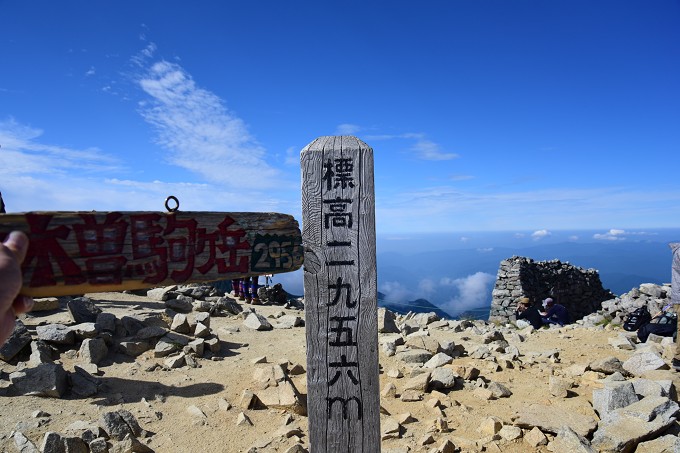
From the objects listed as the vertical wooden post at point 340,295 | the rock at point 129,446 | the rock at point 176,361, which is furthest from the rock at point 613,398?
the rock at point 176,361

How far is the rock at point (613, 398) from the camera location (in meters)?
4.66

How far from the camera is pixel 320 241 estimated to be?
221 centimetres

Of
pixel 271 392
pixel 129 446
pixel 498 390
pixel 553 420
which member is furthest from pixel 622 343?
pixel 129 446

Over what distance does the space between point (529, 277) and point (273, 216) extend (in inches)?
767

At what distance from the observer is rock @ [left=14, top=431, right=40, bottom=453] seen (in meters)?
3.75

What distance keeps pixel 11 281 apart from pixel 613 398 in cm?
582

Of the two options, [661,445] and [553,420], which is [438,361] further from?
[661,445]

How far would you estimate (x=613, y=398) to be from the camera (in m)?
4.71

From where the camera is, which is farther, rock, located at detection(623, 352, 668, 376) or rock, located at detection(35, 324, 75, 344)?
rock, located at detection(35, 324, 75, 344)

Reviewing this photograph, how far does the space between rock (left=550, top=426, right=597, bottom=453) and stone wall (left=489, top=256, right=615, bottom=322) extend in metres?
14.2

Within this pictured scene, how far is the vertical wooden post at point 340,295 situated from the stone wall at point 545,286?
55.5 feet

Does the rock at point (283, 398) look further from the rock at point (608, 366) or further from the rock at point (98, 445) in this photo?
the rock at point (608, 366)

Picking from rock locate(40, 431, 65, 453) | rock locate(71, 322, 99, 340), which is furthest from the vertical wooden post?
rock locate(71, 322, 99, 340)

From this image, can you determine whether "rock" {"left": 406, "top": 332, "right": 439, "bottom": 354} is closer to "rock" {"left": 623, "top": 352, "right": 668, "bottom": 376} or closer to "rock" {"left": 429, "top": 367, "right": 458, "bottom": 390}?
"rock" {"left": 429, "top": 367, "right": 458, "bottom": 390}
